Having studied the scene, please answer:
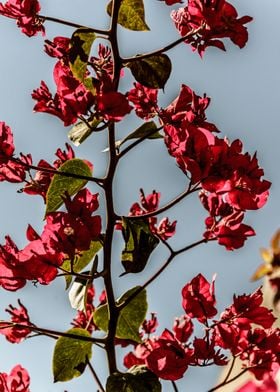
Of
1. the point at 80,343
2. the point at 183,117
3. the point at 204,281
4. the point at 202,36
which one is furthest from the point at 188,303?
the point at 202,36

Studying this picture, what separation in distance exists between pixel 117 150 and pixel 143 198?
11 centimetres

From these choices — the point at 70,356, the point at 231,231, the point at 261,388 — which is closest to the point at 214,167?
the point at 231,231

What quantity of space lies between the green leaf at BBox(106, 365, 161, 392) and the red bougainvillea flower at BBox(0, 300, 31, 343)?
0.14m

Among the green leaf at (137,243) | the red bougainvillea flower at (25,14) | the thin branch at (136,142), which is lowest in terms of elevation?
the green leaf at (137,243)

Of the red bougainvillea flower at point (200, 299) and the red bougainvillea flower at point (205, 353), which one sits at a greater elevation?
the red bougainvillea flower at point (200, 299)

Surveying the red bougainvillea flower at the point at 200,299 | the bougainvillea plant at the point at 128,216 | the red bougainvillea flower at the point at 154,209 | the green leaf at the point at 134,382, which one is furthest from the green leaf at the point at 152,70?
the green leaf at the point at 134,382

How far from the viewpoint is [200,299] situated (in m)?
0.93

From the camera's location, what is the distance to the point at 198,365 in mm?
903

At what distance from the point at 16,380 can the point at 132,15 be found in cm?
56

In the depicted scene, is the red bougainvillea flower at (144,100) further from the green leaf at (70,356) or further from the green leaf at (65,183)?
the green leaf at (70,356)

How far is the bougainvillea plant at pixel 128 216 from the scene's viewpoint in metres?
0.84

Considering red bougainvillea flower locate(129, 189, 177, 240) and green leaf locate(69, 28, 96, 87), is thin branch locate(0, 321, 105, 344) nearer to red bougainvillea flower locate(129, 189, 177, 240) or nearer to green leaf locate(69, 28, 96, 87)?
red bougainvillea flower locate(129, 189, 177, 240)

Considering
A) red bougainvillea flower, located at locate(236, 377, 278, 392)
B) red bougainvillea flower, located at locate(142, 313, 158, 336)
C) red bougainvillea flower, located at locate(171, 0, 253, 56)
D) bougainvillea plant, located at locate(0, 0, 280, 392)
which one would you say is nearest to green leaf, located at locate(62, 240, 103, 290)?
bougainvillea plant, located at locate(0, 0, 280, 392)

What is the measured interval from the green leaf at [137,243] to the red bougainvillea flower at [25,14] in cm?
33
